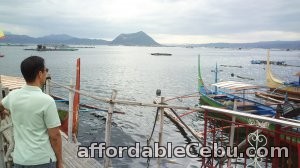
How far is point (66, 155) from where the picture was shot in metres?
7.37

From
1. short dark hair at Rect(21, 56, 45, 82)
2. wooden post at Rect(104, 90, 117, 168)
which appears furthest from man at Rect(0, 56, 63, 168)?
wooden post at Rect(104, 90, 117, 168)

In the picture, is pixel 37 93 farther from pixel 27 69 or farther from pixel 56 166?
pixel 56 166

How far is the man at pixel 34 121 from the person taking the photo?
3.38 meters

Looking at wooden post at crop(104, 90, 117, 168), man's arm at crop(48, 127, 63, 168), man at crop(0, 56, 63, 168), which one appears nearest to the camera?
man at crop(0, 56, 63, 168)

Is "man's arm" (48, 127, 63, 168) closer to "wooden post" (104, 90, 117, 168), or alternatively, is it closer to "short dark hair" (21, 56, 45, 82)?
"short dark hair" (21, 56, 45, 82)

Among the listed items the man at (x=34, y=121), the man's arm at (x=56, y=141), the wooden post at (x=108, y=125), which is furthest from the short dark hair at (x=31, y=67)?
the wooden post at (x=108, y=125)

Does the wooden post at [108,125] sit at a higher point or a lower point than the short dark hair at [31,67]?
lower

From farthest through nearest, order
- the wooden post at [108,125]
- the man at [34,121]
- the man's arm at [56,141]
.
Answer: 1. the wooden post at [108,125]
2. the man's arm at [56,141]
3. the man at [34,121]

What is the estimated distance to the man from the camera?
3.38 meters

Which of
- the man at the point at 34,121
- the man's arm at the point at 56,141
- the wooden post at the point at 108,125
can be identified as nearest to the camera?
the man at the point at 34,121

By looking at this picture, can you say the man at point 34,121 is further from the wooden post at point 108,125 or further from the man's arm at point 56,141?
the wooden post at point 108,125

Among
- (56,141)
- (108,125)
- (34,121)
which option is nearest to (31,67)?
(34,121)

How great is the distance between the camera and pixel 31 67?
343cm

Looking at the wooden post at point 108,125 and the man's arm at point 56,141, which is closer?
the man's arm at point 56,141
